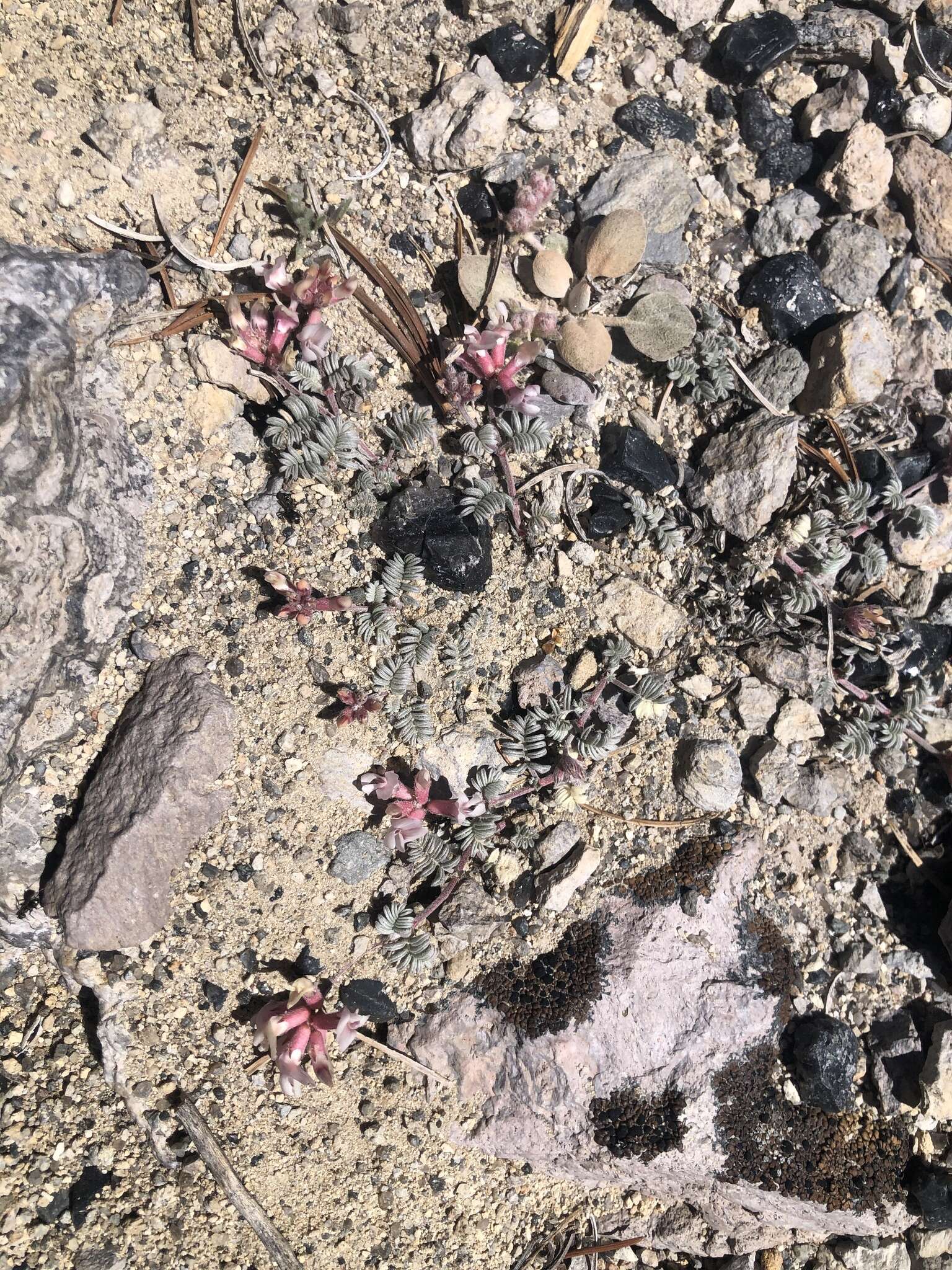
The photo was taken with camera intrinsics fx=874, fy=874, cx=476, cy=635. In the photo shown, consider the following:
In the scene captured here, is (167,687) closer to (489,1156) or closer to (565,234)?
(489,1156)

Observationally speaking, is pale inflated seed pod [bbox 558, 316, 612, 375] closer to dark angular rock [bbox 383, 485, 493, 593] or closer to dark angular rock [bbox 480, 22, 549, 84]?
dark angular rock [bbox 383, 485, 493, 593]

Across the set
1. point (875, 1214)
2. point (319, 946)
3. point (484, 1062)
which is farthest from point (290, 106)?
point (875, 1214)

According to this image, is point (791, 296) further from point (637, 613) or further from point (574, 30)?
point (637, 613)

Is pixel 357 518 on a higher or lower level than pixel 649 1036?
higher

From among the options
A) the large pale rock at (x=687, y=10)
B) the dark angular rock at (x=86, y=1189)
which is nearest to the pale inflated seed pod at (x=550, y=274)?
the large pale rock at (x=687, y=10)

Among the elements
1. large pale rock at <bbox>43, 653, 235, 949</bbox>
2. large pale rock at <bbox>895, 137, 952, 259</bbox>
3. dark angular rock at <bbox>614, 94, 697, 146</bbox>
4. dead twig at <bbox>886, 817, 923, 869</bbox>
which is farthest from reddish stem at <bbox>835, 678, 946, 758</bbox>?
large pale rock at <bbox>43, 653, 235, 949</bbox>

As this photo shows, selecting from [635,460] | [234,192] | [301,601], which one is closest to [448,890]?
[301,601]
